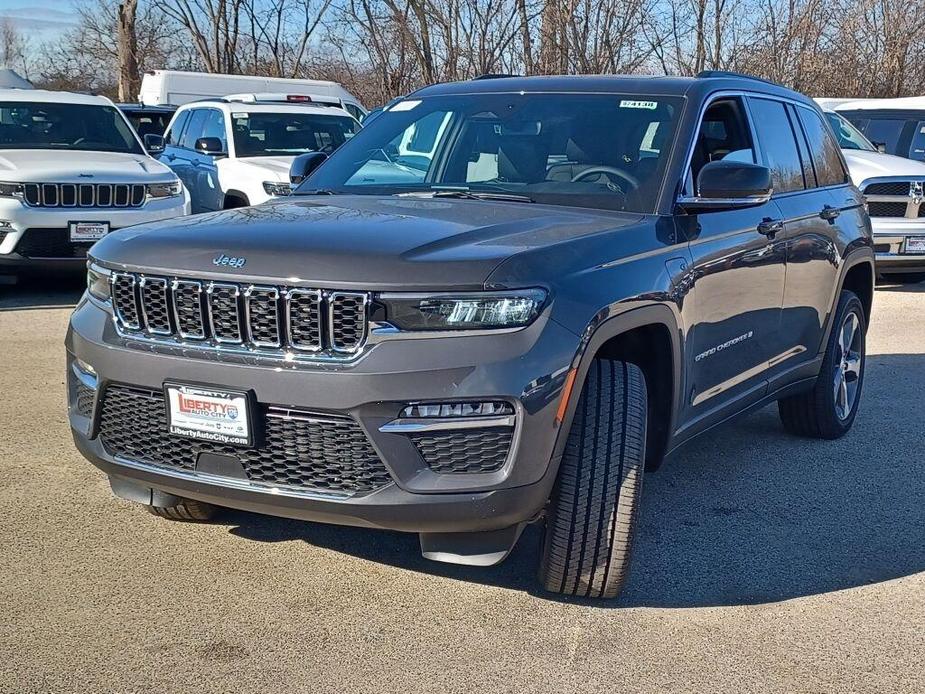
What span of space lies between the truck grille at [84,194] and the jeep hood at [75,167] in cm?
4

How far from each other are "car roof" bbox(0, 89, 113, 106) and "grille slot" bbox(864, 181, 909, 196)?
789cm

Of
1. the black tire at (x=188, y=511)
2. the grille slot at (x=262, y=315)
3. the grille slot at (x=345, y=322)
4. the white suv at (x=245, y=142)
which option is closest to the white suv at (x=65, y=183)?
the white suv at (x=245, y=142)

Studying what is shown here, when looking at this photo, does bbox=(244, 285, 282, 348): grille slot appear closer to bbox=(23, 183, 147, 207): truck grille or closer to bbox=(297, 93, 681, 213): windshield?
bbox=(297, 93, 681, 213): windshield

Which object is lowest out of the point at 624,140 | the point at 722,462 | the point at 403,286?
the point at 722,462

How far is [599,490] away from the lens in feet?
11.5

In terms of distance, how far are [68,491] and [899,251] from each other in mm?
9300

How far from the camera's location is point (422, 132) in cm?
515

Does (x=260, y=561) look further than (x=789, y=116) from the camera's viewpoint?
No

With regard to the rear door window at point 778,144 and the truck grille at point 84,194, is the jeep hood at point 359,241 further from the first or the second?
the truck grille at point 84,194

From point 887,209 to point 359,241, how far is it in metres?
9.53

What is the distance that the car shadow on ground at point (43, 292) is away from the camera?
9539mm

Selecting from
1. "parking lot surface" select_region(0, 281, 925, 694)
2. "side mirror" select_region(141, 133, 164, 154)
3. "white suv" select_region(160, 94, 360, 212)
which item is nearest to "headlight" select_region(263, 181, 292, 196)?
"white suv" select_region(160, 94, 360, 212)

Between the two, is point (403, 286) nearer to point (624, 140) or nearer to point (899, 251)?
point (624, 140)

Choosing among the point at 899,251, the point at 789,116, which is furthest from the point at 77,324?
the point at 899,251
